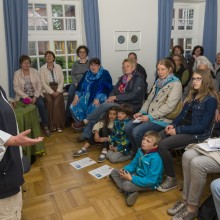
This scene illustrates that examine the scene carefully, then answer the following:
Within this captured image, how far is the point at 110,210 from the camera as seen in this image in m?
2.18

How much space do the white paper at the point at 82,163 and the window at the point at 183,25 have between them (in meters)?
3.63

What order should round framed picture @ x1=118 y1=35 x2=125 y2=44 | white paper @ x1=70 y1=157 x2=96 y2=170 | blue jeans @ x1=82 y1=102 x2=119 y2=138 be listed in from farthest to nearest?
1. round framed picture @ x1=118 y1=35 x2=125 y2=44
2. blue jeans @ x1=82 y1=102 x2=119 y2=138
3. white paper @ x1=70 y1=157 x2=96 y2=170

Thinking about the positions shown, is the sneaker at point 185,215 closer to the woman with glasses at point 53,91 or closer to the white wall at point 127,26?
the woman with glasses at point 53,91

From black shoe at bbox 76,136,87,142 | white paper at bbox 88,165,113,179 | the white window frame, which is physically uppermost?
the white window frame

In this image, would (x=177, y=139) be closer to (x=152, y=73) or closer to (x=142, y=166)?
(x=142, y=166)

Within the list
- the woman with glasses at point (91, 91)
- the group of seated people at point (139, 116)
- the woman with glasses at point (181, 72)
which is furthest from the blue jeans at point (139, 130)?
the woman with glasses at point (181, 72)

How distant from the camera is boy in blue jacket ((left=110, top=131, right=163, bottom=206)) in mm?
2287

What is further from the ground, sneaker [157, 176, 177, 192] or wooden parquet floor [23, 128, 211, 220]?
sneaker [157, 176, 177, 192]

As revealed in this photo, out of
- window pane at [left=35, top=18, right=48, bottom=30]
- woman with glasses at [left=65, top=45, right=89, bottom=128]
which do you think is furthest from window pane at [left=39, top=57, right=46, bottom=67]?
woman with glasses at [left=65, top=45, right=89, bottom=128]

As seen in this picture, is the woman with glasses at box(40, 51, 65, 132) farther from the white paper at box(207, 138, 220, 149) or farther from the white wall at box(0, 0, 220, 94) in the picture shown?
the white paper at box(207, 138, 220, 149)

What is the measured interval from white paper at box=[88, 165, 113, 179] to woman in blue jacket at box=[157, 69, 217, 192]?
24.5 inches

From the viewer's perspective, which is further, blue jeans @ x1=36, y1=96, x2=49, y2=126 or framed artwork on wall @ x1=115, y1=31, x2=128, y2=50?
framed artwork on wall @ x1=115, y1=31, x2=128, y2=50

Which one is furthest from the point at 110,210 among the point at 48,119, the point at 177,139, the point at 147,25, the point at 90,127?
the point at 147,25

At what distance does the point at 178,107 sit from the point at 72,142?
65.8 inches
